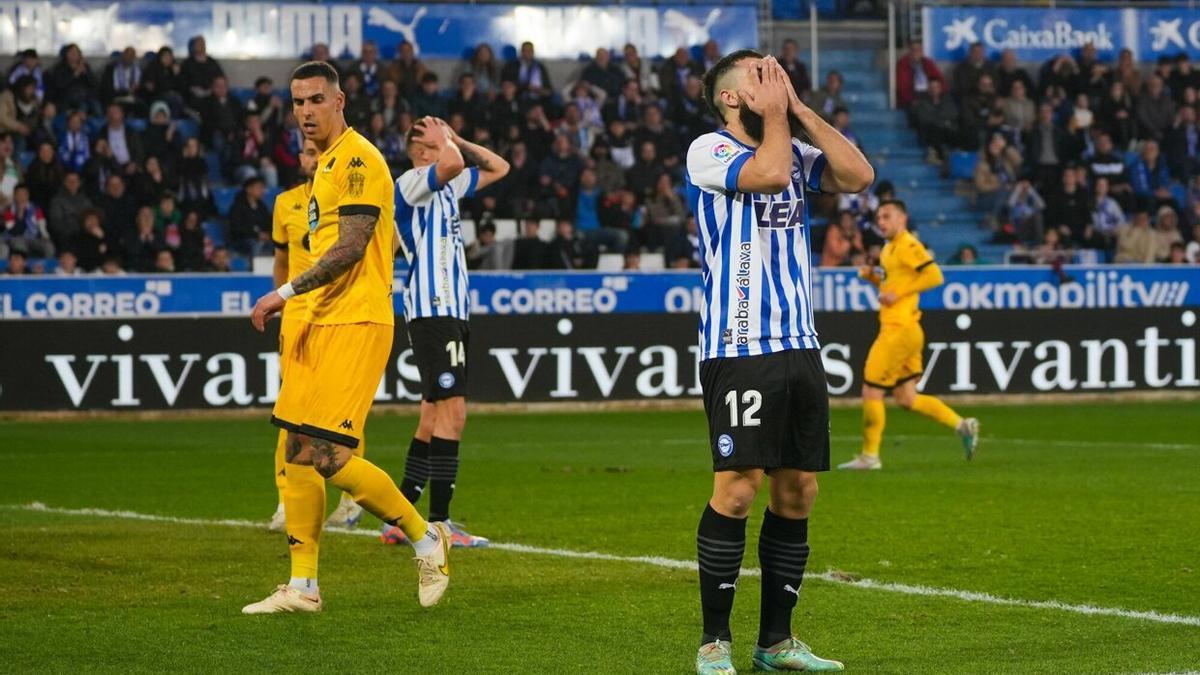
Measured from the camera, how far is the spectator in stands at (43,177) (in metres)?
23.1

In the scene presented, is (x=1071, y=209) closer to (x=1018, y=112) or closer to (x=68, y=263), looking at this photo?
(x=1018, y=112)

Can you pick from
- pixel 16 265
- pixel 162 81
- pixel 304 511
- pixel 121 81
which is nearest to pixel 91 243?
pixel 16 265

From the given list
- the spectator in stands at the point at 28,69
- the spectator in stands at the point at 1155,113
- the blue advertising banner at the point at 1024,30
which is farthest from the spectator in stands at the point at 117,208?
the spectator in stands at the point at 1155,113

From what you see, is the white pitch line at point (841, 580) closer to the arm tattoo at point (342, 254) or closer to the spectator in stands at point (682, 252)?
the arm tattoo at point (342, 254)

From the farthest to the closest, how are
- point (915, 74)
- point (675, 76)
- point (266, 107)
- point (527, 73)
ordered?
point (915, 74)
point (675, 76)
point (527, 73)
point (266, 107)

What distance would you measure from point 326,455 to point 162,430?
1165 cm

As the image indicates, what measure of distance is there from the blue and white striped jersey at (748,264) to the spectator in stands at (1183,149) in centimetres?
2379

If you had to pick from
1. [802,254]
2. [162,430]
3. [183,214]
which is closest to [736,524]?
[802,254]

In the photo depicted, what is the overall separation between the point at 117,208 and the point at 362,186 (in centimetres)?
1589

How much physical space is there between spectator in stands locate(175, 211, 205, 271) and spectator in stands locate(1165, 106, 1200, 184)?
14392 mm

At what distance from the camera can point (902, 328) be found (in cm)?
1548

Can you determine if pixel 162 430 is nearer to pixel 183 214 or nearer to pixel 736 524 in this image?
pixel 183 214

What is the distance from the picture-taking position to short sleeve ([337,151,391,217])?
781 cm

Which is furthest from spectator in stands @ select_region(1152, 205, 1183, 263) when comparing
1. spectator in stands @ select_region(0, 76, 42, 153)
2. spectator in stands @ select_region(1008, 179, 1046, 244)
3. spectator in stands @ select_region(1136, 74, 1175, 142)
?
spectator in stands @ select_region(0, 76, 42, 153)
